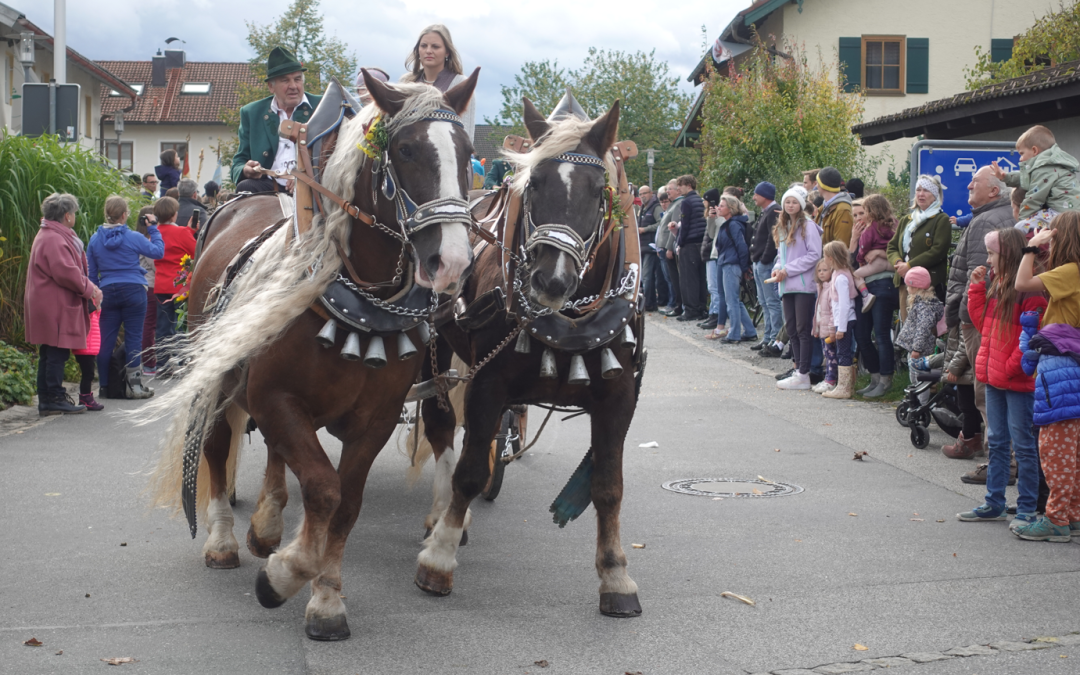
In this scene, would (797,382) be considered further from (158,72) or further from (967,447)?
(158,72)

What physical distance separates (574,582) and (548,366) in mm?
1165

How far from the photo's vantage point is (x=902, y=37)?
2983 centimetres

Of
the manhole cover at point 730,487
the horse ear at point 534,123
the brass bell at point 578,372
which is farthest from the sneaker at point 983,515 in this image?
the horse ear at point 534,123

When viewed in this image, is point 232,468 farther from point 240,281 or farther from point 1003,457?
point 1003,457

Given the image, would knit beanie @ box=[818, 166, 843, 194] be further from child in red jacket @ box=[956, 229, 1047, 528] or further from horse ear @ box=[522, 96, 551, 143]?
horse ear @ box=[522, 96, 551, 143]

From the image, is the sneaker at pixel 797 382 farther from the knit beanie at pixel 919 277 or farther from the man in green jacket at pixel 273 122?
the man in green jacket at pixel 273 122

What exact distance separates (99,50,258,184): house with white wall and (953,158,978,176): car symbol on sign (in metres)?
54.3

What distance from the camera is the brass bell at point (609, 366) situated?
4.90 meters

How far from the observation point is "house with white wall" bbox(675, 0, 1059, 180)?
2952cm

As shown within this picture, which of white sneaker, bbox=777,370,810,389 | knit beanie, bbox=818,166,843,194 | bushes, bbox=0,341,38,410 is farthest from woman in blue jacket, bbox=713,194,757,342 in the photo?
bushes, bbox=0,341,38,410

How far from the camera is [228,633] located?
4551 millimetres

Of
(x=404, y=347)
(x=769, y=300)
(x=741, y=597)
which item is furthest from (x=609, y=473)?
(x=769, y=300)

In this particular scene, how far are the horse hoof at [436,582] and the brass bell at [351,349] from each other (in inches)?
51.7

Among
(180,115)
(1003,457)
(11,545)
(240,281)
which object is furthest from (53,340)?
(180,115)
